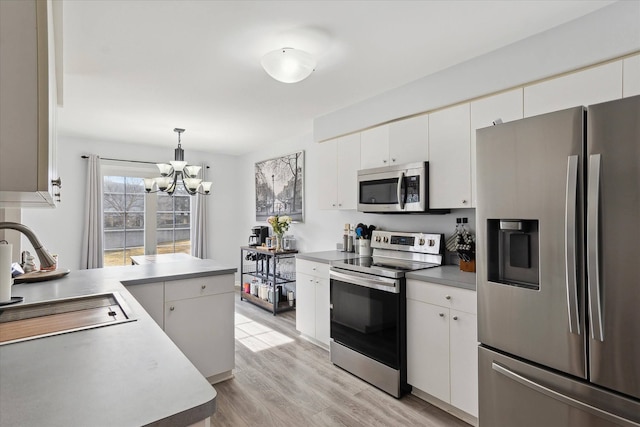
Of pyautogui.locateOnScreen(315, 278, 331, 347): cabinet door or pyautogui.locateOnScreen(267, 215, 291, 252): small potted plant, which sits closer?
pyautogui.locateOnScreen(315, 278, 331, 347): cabinet door

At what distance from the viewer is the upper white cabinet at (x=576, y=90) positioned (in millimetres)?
1766

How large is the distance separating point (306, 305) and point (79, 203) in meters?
3.60

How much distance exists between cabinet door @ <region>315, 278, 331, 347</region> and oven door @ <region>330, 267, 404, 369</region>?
0.68ft

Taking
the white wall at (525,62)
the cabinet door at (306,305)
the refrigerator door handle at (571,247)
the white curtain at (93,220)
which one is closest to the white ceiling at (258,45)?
the white wall at (525,62)

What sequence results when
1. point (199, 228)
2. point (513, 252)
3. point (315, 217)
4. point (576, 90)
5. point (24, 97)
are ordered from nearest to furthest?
1. point (24, 97)
2. point (513, 252)
3. point (576, 90)
4. point (315, 217)
5. point (199, 228)

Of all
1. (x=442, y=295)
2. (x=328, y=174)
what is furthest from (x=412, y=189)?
(x=328, y=174)

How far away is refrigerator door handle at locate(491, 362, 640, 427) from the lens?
128 centimetres

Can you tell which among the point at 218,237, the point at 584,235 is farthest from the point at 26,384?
the point at 218,237

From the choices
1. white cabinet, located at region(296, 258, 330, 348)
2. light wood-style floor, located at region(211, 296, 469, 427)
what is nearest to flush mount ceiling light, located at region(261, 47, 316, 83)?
white cabinet, located at region(296, 258, 330, 348)

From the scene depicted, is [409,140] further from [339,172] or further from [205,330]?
[205,330]

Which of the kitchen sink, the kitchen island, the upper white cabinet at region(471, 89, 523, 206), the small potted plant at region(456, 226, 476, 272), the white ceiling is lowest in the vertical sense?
the kitchen sink

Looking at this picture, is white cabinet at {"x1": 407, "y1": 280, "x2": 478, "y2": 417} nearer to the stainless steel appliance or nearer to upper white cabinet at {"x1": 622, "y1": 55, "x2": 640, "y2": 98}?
the stainless steel appliance

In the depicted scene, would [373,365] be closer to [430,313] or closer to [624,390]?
[430,313]

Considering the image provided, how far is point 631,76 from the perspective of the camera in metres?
1.70
